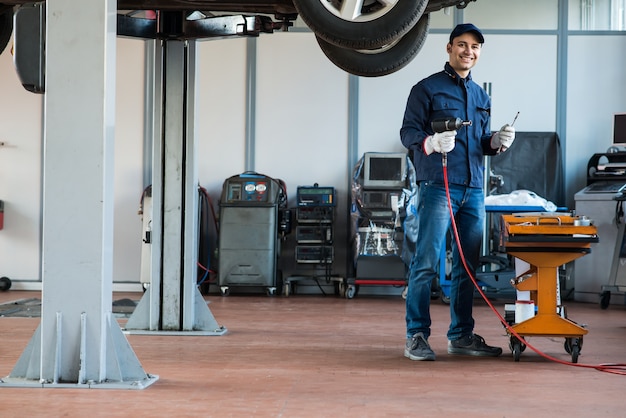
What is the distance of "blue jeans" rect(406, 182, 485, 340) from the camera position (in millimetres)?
4121

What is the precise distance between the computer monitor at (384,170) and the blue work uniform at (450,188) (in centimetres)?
367

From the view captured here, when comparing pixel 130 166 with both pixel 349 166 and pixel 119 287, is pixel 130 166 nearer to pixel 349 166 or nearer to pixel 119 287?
pixel 119 287

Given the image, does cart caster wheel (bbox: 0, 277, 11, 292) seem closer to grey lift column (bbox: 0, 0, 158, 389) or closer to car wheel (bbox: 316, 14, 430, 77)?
car wheel (bbox: 316, 14, 430, 77)

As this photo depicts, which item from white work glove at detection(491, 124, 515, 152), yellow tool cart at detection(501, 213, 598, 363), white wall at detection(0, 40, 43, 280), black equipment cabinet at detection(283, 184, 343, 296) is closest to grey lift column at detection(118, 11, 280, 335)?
white work glove at detection(491, 124, 515, 152)

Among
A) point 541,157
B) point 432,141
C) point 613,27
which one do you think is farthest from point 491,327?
point 613,27

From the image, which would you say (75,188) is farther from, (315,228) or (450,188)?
(315,228)

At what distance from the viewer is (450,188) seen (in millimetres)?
4164

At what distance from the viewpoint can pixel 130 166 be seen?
8.83 metres

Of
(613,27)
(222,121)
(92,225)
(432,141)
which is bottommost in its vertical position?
(92,225)

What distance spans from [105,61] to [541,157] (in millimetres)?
6061

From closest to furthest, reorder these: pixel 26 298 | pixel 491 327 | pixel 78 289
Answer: pixel 78 289
pixel 491 327
pixel 26 298

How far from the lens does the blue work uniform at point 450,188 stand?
4129 mm

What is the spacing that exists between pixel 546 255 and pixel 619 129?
168 inches

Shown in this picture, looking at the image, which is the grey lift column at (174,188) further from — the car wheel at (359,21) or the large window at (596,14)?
the large window at (596,14)
